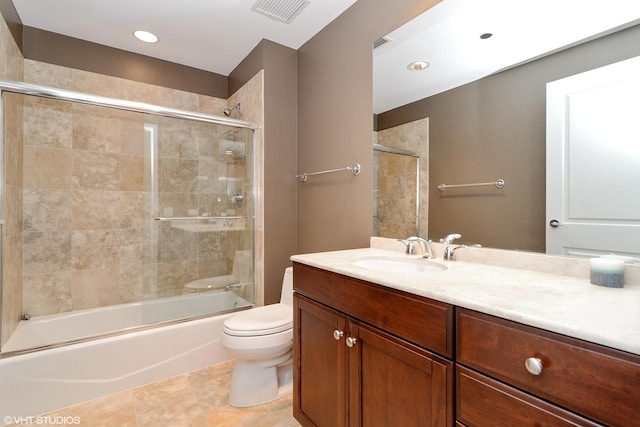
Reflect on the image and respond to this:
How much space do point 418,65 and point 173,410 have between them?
2324 millimetres

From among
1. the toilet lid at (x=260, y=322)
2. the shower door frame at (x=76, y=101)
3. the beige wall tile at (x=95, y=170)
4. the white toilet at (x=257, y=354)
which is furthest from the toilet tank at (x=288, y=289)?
the beige wall tile at (x=95, y=170)

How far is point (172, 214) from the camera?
231 cm

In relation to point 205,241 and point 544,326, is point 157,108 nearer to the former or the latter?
point 205,241

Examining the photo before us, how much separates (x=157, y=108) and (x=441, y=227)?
2014 millimetres

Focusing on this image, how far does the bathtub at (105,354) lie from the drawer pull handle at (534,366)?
2.03m

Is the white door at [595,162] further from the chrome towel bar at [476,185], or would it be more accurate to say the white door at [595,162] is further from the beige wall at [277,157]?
the beige wall at [277,157]

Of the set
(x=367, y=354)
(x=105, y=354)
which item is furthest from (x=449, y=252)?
(x=105, y=354)

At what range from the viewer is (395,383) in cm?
90

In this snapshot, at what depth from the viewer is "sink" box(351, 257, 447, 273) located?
130 cm

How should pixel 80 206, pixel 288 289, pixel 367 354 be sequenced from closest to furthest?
1. pixel 367 354
2. pixel 288 289
3. pixel 80 206

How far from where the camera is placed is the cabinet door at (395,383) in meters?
0.77

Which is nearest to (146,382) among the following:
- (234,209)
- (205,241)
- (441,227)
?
(205,241)

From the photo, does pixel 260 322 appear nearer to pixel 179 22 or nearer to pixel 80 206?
pixel 80 206

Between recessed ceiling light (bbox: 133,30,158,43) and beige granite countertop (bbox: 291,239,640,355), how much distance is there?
2.30 m
